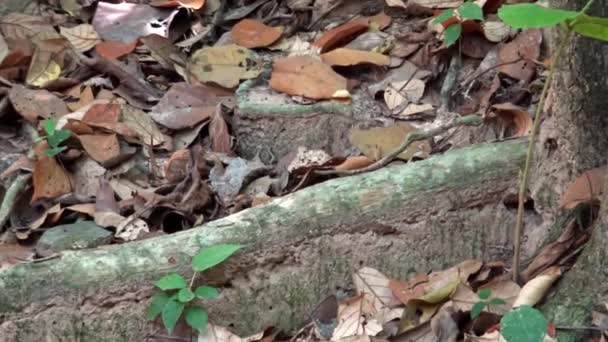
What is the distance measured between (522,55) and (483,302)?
133 cm

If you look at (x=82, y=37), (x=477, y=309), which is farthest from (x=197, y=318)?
(x=82, y=37)

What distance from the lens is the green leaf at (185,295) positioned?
266 centimetres

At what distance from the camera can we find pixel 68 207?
3436mm

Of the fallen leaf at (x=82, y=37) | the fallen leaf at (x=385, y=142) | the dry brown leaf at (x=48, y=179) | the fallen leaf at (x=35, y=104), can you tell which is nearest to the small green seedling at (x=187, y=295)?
the fallen leaf at (x=385, y=142)

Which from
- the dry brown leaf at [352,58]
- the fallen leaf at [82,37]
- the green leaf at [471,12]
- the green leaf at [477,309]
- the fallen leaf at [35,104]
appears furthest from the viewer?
the fallen leaf at [82,37]

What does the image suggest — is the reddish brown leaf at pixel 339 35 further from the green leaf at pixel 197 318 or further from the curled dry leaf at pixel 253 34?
the green leaf at pixel 197 318

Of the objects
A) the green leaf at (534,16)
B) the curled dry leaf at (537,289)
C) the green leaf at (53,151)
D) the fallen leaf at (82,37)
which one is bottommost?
the fallen leaf at (82,37)

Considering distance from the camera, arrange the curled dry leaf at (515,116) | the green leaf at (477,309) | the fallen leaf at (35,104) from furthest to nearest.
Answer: the fallen leaf at (35,104) → the curled dry leaf at (515,116) → the green leaf at (477,309)

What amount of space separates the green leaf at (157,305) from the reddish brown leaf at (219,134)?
109 centimetres

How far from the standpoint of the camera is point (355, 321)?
2.74 meters

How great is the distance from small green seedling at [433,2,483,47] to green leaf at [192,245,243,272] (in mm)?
1212

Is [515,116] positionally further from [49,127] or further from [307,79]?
[49,127]

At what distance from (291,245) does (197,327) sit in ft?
1.18

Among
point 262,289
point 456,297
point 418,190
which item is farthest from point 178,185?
point 456,297
